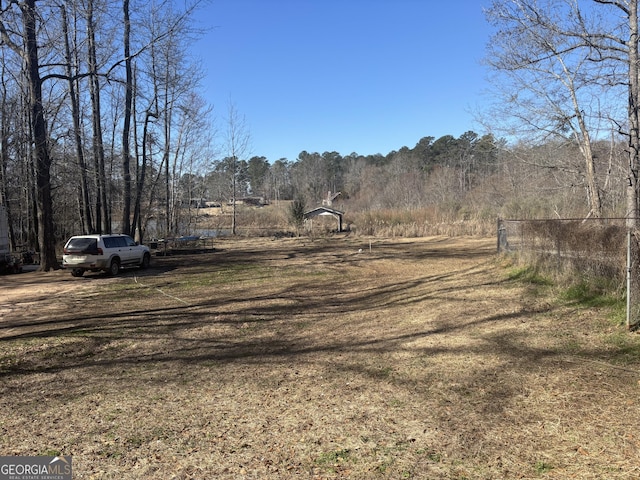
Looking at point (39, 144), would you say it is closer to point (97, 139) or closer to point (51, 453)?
point (97, 139)

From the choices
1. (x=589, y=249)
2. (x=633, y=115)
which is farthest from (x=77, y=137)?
(x=633, y=115)

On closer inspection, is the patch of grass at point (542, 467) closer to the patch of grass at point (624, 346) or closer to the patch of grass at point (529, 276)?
the patch of grass at point (624, 346)

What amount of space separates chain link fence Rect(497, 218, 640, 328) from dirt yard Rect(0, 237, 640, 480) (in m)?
0.75

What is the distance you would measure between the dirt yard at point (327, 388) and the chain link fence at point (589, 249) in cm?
75

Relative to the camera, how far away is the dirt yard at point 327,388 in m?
3.72

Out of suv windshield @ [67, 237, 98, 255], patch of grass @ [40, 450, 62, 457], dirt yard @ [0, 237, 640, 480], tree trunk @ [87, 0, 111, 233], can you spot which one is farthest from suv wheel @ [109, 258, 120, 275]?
patch of grass @ [40, 450, 62, 457]

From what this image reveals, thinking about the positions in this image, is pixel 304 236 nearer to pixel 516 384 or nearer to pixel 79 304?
pixel 79 304

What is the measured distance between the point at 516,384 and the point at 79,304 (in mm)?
A: 10474

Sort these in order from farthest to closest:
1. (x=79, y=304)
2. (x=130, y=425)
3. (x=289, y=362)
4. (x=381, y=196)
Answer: (x=381, y=196), (x=79, y=304), (x=289, y=362), (x=130, y=425)

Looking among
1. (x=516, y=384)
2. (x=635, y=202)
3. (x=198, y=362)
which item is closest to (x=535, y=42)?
(x=635, y=202)

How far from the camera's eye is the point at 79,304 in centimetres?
1145

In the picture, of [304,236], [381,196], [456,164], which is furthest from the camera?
[456,164]

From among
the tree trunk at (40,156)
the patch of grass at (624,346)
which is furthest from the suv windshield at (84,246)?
the patch of grass at (624,346)

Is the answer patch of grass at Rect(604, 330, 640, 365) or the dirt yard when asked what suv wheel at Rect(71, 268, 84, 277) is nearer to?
the dirt yard
